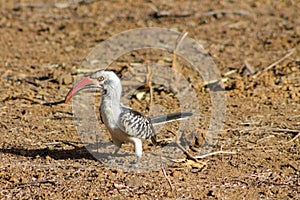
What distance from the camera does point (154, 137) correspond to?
5.73m

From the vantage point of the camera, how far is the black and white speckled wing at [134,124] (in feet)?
17.6

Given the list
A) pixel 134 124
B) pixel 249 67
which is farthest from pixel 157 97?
pixel 134 124

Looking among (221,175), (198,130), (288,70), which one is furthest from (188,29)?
(221,175)

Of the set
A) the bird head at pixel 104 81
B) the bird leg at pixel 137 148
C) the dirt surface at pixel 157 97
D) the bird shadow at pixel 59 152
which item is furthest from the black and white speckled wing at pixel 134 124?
the bird shadow at pixel 59 152

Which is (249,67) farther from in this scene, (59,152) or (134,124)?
(59,152)

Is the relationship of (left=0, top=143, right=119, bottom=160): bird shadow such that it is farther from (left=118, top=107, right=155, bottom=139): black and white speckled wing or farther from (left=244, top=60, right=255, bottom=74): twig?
(left=244, top=60, right=255, bottom=74): twig

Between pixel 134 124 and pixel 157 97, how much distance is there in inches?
85.7

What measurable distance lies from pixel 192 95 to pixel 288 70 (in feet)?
4.92

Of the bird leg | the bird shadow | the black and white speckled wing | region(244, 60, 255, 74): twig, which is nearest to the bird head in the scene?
the black and white speckled wing

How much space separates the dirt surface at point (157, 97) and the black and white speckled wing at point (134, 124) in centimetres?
38

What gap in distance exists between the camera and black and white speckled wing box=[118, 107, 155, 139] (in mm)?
5359

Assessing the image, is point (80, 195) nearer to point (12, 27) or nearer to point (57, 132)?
point (57, 132)

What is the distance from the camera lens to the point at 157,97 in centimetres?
755

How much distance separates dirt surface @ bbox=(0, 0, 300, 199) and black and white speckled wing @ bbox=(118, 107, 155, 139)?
A: 1.24 ft
